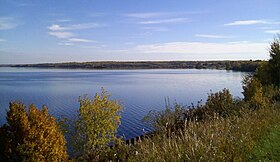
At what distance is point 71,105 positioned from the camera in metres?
33.2

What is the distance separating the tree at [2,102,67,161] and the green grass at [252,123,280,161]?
18.6 feet

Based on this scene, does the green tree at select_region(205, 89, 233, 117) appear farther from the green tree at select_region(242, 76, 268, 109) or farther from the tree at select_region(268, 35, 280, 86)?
the tree at select_region(268, 35, 280, 86)

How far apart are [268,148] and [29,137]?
6.43 metres

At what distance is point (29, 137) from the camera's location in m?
9.45

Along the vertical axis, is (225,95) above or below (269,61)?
below

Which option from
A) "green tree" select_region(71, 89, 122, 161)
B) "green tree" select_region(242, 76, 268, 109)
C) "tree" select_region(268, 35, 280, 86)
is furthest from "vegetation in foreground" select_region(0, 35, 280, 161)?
"tree" select_region(268, 35, 280, 86)

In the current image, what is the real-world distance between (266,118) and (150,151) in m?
5.29

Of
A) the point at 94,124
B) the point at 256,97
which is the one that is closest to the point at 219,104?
the point at 256,97

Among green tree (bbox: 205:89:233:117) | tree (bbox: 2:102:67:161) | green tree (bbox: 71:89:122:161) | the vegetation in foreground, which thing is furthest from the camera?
green tree (bbox: 205:89:233:117)

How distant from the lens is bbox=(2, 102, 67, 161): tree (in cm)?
937

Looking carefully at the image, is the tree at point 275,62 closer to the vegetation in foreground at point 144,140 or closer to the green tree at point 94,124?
the vegetation in foreground at point 144,140

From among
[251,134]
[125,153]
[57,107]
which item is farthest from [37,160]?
[57,107]

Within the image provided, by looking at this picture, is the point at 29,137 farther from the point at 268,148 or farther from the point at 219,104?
the point at 219,104

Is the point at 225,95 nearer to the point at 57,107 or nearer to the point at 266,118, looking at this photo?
the point at 266,118
